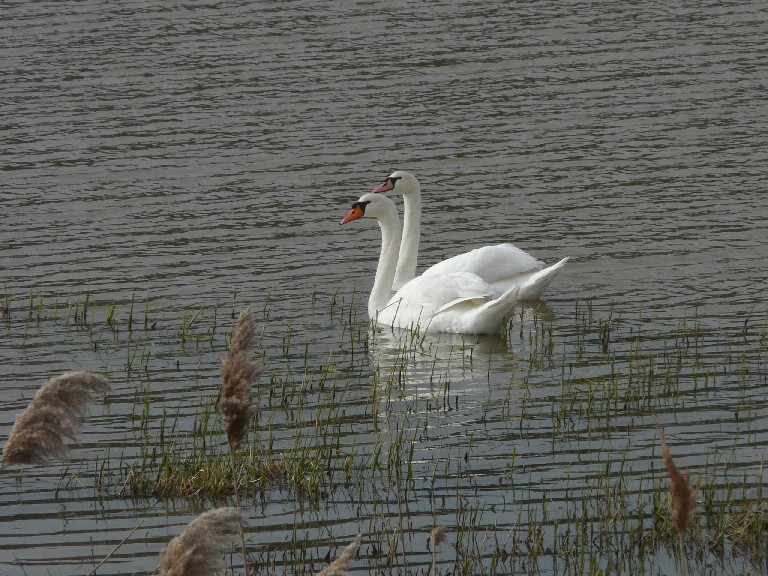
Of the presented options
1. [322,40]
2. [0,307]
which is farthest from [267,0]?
[0,307]

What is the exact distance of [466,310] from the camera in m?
12.9

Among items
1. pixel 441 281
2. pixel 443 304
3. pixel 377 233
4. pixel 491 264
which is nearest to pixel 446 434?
pixel 443 304

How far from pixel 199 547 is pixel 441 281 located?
8.79 m

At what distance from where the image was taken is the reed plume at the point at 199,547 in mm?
4516

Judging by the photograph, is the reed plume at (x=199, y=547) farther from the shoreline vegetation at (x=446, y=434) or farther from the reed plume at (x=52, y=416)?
the reed plume at (x=52, y=416)

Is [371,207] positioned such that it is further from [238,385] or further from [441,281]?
[238,385]

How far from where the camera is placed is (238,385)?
16.6 feet

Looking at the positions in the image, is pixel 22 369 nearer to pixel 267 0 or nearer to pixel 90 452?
pixel 90 452

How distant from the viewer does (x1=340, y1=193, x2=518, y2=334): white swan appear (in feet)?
41.3

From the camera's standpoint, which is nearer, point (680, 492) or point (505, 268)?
point (680, 492)

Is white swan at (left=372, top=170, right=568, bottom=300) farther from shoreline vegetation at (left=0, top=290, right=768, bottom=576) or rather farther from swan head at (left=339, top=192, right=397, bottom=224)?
swan head at (left=339, top=192, right=397, bottom=224)

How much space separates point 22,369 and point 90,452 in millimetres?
2407

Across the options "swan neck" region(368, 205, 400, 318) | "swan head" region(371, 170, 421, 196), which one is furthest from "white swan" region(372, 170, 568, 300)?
"swan head" region(371, 170, 421, 196)

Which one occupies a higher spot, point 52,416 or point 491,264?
point 491,264
